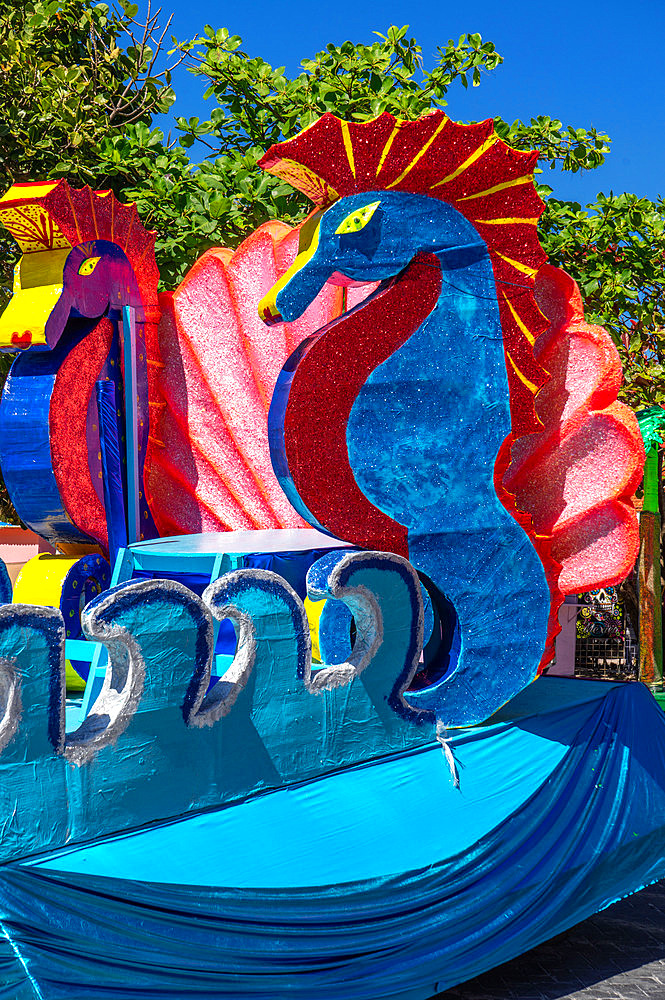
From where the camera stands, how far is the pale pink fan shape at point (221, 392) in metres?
4.62

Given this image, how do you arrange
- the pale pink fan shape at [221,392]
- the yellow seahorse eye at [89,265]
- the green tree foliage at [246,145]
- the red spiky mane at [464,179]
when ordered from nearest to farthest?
the red spiky mane at [464,179] < the yellow seahorse eye at [89,265] < the pale pink fan shape at [221,392] < the green tree foliage at [246,145]

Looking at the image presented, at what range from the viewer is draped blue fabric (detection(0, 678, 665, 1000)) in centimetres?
255

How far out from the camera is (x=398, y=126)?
11.0 feet

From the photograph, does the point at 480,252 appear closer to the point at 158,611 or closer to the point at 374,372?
the point at 374,372

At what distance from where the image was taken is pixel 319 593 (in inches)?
123

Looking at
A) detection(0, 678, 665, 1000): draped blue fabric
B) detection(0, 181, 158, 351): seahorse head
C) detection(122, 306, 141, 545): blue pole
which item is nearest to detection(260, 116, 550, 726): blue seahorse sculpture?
detection(0, 678, 665, 1000): draped blue fabric

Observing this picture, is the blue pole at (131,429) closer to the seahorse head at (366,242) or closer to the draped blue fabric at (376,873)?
the seahorse head at (366,242)

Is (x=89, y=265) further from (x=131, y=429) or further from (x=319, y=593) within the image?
(x=319, y=593)

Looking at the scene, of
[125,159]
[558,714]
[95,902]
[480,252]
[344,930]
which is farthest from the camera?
[125,159]

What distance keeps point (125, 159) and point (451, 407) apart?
5.06 meters

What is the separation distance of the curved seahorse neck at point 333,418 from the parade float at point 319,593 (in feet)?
0.03

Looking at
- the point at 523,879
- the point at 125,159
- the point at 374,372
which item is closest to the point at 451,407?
the point at 374,372

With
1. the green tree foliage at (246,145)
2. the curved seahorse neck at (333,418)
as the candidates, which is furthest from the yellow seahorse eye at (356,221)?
the green tree foliage at (246,145)

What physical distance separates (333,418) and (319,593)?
600mm
